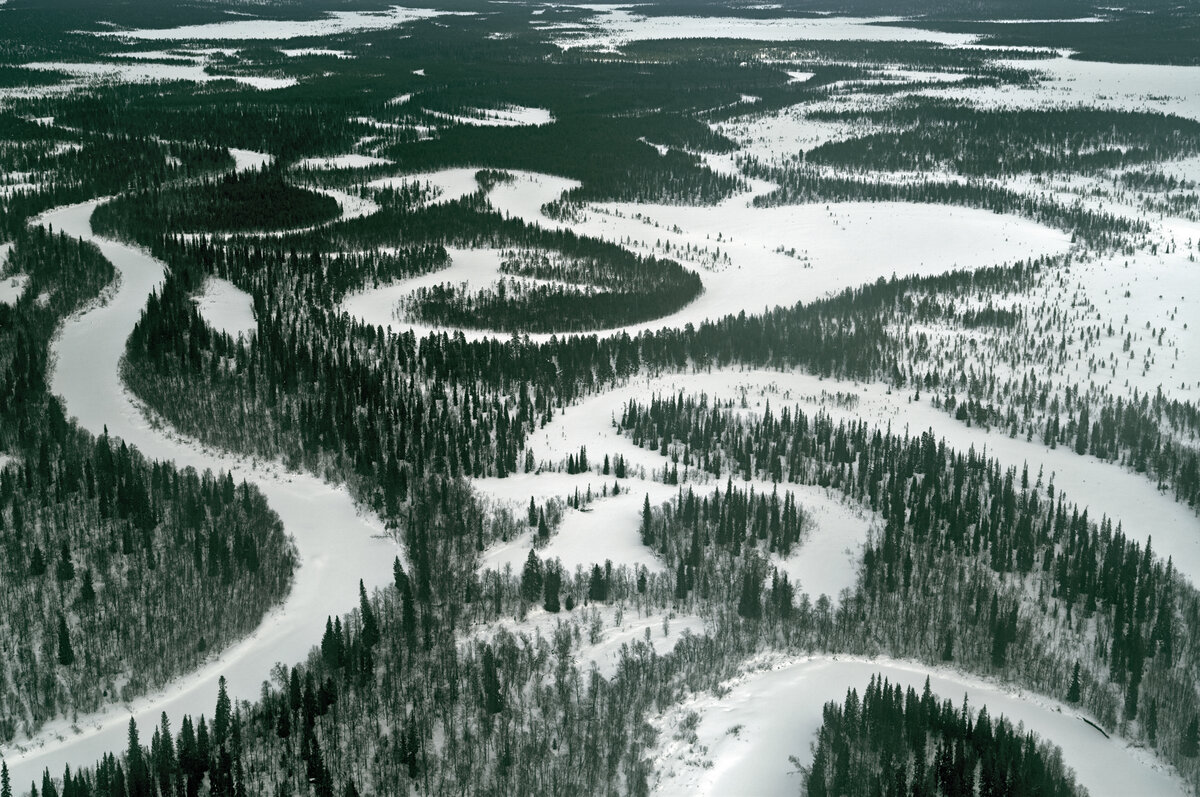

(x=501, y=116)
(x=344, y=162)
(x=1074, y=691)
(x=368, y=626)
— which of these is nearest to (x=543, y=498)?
(x=368, y=626)

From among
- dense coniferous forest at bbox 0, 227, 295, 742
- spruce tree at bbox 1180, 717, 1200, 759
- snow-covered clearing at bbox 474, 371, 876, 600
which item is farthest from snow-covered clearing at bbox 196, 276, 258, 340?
spruce tree at bbox 1180, 717, 1200, 759

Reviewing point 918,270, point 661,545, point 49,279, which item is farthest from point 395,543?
point 918,270

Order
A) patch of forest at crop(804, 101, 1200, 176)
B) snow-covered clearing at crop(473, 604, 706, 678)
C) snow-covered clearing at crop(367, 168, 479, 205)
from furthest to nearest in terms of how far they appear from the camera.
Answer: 1. patch of forest at crop(804, 101, 1200, 176)
2. snow-covered clearing at crop(367, 168, 479, 205)
3. snow-covered clearing at crop(473, 604, 706, 678)

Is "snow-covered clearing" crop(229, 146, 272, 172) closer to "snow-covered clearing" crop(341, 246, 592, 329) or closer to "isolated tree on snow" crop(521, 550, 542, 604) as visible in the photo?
"snow-covered clearing" crop(341, 246, 592, 329)

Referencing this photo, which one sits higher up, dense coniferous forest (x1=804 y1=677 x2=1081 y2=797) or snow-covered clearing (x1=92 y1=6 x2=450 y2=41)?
snow-covered clearing (x1=92 y1=6 x2=450 y2=41)

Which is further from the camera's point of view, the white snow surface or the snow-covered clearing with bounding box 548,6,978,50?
the snow-covered clearing with bounding box 548,6,978,50
